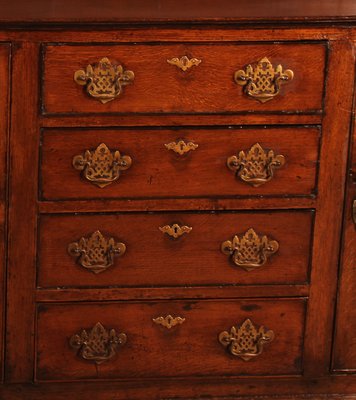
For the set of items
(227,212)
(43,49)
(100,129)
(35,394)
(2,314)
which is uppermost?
(43,49)

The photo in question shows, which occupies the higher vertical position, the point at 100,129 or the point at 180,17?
the point at 180,17

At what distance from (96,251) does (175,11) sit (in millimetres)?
541

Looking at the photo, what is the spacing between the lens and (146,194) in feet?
8.65

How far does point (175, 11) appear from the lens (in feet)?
8.43

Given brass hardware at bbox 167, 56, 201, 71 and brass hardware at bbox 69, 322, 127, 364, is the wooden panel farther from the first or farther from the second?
brass hardware at bbox 167, 56, 201, 71

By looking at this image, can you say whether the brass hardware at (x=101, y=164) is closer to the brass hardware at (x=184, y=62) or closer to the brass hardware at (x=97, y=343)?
the brass hardware at (x=184, y=62)

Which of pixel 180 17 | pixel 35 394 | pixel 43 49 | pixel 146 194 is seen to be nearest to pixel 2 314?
pixel 35 394

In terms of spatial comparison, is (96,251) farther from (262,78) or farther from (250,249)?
(262,78)

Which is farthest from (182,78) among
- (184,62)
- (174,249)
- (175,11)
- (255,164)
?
(174,249)

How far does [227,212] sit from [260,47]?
1.20 ft

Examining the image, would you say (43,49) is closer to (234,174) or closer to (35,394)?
(234,174)

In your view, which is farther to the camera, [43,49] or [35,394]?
[35,394]

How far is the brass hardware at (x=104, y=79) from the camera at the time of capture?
100 inches

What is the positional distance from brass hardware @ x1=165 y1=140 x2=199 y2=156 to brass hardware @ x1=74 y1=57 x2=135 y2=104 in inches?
6.3
